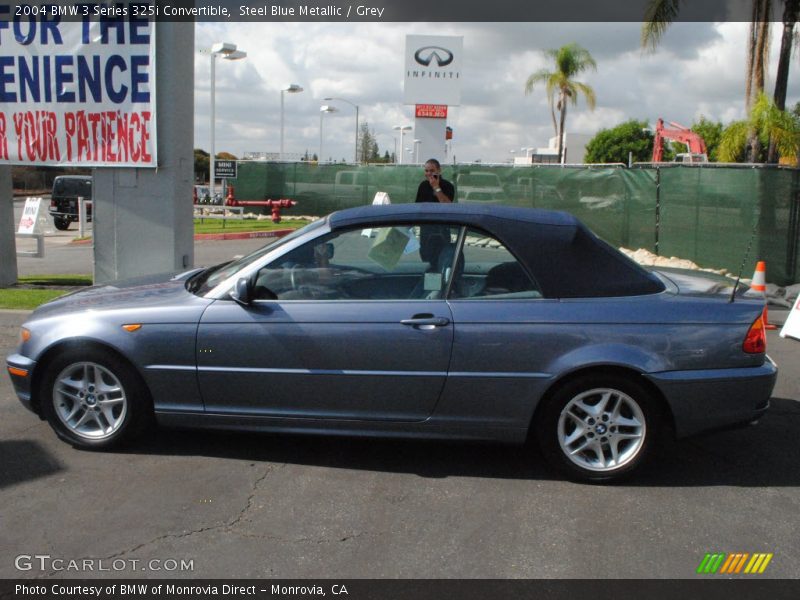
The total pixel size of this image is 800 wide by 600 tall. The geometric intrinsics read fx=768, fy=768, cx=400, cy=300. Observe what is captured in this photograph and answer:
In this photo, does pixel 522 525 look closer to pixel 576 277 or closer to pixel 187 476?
pixel 576 277

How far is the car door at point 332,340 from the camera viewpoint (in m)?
4.50

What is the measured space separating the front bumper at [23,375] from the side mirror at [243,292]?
1.41 m

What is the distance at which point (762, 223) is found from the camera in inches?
533

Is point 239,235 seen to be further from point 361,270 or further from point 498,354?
point 498,354

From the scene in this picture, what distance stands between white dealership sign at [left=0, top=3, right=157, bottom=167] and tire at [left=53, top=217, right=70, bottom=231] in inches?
747

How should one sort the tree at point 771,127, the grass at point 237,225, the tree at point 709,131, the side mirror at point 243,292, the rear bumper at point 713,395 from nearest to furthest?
1. the rear bumper at point 713,395
2. the side mirror at point 243,292
3. the tree at point 771,127
4. the grass at point 237,225
5. the tree at point 709,131

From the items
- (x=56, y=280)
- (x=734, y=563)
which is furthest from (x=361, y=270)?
(x=56, y=280)

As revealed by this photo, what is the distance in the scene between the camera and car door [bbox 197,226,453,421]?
177 inches

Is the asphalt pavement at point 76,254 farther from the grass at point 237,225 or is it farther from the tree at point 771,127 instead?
the tree at point 771,127

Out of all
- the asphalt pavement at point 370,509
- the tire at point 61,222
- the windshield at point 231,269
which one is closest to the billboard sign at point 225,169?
the tire at point 61,222

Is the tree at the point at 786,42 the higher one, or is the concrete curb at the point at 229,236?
the tree at the point at 786,42

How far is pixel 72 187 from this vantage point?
27.6 metres

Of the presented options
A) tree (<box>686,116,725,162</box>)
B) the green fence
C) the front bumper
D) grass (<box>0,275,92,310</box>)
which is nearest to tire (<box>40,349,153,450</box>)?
the front bumper

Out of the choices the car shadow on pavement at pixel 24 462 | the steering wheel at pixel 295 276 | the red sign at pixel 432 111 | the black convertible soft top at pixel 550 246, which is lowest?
the car shadow on pavement at pixel 24 462
